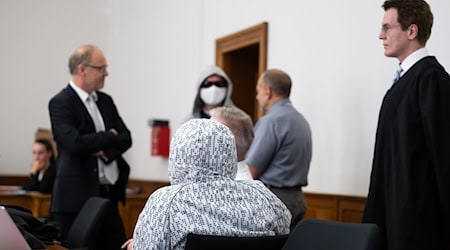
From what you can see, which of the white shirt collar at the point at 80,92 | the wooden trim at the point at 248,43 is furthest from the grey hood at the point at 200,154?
the wooden trim at the point at 248,43

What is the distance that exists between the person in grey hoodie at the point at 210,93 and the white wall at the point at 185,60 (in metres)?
0.78

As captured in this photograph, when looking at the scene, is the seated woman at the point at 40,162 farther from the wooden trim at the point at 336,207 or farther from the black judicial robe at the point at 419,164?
the black judicial robe at the point at 419,164

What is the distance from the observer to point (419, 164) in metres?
3.12

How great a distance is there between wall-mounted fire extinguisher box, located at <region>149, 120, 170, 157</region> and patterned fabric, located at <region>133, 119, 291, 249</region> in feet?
18.3

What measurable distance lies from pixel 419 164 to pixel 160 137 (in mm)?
4977

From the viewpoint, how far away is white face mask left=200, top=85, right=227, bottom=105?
4.70 metres

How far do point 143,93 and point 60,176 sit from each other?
160 inches

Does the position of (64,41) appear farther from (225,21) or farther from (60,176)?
(60,176)

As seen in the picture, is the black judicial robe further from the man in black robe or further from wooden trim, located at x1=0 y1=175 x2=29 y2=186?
wooden trim, located at x1=0 y1=175 x2=29 y2=186

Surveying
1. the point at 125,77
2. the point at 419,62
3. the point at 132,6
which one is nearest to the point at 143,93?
the point at 125,77

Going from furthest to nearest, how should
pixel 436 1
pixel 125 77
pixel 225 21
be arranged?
1. pixel 125 77
2. pixel 225 21
3. pixel 436 1

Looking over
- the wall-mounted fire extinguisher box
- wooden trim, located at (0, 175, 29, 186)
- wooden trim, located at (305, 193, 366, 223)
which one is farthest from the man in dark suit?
wooden trim, located at (0, 175, 29, 186)

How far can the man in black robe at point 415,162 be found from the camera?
3.07 metres

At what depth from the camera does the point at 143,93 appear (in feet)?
27.5
